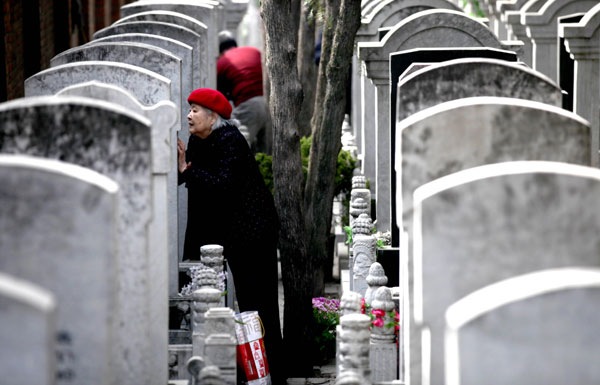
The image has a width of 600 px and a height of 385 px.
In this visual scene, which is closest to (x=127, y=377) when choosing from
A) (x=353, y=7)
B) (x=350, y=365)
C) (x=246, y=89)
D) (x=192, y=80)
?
(x=350, y=365)

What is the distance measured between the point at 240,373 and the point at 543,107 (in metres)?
2.93

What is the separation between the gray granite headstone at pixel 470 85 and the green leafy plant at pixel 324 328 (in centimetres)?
320

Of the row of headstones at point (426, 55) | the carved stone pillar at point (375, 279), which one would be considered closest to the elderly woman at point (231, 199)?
the row of headstones at point (426, 55)

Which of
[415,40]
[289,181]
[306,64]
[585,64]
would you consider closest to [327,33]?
[415,40]

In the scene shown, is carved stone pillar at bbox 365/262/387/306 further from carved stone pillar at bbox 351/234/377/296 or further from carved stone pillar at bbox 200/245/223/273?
carved stone pillar at bbox 351/234/377/296

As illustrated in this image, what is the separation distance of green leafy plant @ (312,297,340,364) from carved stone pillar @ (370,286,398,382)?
2.65 m

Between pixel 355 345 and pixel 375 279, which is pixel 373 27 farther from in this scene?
pixel 355 345

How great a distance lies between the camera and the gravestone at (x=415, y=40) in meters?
9.73

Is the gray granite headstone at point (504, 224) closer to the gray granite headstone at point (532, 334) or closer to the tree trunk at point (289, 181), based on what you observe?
the gray granite headstone at point (532, 334)

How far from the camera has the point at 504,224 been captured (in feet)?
15.4

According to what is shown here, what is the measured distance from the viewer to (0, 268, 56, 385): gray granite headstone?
3.69 meters

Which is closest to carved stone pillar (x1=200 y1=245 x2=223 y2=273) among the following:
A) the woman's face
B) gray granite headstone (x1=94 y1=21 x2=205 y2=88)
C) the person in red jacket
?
the woman's face

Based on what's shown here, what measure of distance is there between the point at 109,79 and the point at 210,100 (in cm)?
→ 97

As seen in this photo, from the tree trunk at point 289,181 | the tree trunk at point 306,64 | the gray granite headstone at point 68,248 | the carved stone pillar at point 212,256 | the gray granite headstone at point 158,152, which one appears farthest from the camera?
the tree trunk at point 306,64
